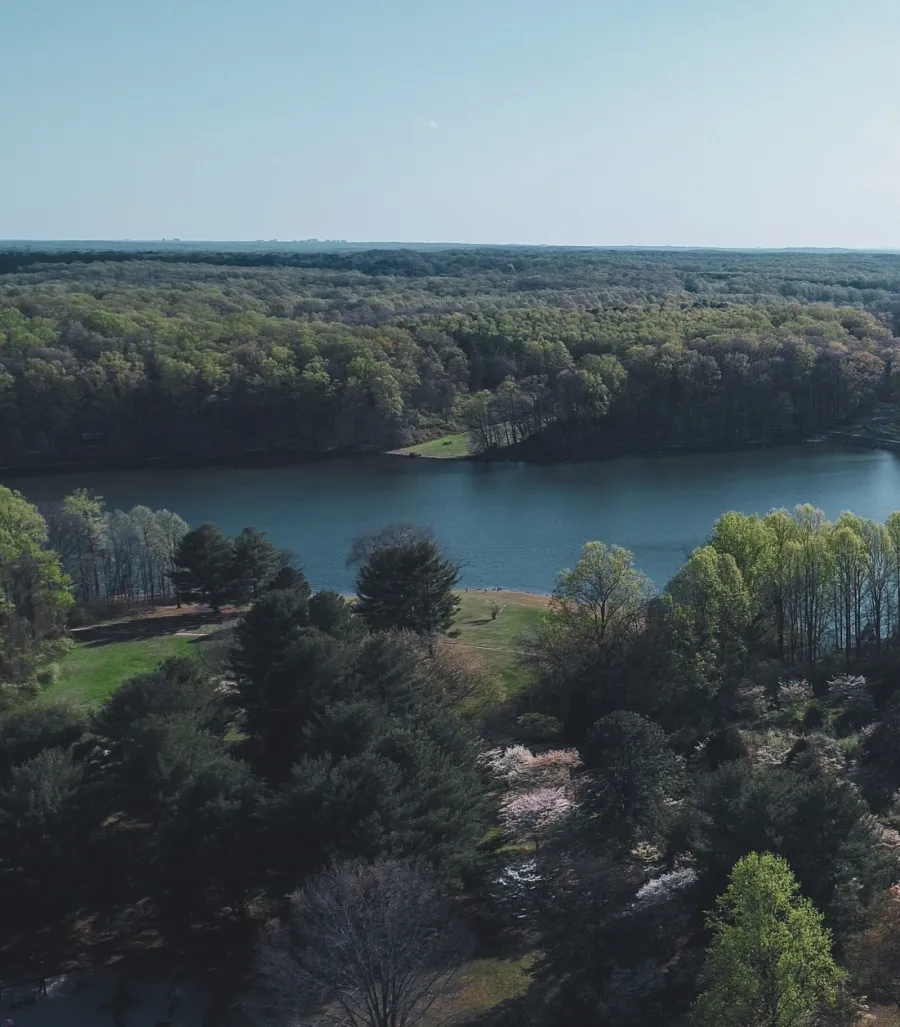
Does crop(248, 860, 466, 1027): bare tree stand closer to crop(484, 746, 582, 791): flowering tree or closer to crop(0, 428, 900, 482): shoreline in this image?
crop(484, 746, 582, 791): flowering tree

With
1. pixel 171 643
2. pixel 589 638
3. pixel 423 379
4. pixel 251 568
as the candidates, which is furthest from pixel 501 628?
pixel 423 379

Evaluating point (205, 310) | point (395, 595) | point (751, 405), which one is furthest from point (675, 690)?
point (205, 310)

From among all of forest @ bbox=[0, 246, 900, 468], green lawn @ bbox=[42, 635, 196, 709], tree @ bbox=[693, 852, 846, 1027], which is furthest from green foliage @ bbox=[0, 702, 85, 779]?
forest @ bbox=[0, 246, 900, 468]

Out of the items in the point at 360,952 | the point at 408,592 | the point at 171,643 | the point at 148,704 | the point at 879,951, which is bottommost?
the point at 171,643

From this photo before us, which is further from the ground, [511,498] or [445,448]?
[445,448]

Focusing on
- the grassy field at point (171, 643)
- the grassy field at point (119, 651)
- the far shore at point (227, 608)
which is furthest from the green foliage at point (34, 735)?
the far shore at point (227, 608)

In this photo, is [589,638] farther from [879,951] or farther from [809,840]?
[879,951]

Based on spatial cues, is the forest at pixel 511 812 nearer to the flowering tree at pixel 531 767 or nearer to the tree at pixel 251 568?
the flowering tree at pixel 531 767
